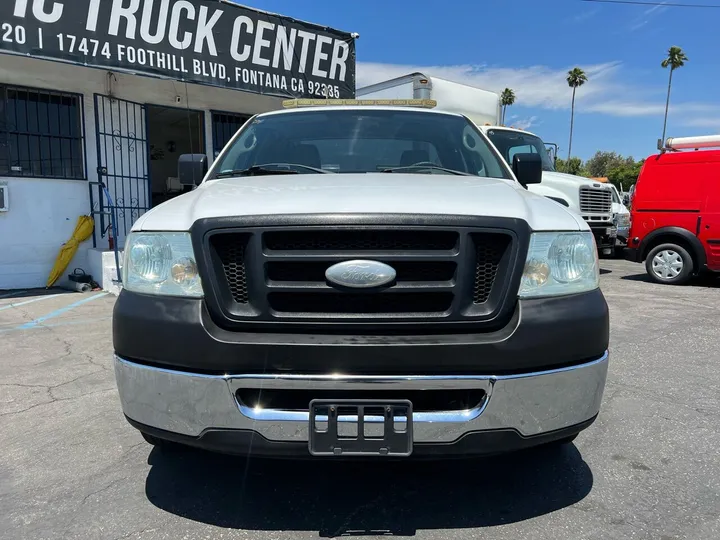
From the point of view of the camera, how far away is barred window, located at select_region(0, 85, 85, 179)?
8508 millimetres

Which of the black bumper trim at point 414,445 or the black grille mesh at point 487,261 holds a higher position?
the black grille mesh at point 487,261

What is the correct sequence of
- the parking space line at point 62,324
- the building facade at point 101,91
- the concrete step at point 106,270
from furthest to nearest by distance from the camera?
1. the concrete step at point 106,270
2. the building facade at point 101,91
3. the parking space line at point 62,324

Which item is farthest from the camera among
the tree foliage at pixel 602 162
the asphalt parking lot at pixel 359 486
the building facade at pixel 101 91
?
the tree foliage at pixel 602 162

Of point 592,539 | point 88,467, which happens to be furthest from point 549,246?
point 88,467

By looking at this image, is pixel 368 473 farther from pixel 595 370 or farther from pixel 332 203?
pixel 332 203

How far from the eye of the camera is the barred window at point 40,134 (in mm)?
8508

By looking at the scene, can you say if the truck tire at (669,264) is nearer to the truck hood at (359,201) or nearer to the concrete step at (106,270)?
the truck hood at (359,201)

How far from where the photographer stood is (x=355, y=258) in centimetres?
202

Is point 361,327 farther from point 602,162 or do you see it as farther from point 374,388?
point 602,162

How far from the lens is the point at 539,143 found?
416 inches

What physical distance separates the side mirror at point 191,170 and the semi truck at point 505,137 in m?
6.07

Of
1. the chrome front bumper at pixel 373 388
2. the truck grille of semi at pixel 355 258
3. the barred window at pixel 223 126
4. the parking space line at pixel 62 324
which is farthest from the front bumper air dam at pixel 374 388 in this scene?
the barred window at pixel 223 126

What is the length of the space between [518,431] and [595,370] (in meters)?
0.40

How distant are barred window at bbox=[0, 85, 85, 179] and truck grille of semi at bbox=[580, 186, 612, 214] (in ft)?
29.2
